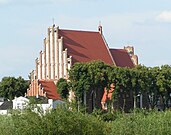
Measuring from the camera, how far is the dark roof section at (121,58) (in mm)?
97250

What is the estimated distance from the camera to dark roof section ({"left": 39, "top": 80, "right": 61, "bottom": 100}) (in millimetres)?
86875

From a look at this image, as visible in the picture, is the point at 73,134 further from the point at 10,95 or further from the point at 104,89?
the point at 10,95

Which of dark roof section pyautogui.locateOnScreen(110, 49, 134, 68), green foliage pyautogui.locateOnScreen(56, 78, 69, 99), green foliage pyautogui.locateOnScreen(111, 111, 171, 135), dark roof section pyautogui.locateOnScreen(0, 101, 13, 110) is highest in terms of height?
dark roof section pyautogui.locateOnScreen(110, 49, 134, 68)

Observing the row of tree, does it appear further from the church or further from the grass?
the grass

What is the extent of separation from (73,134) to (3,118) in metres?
8.69

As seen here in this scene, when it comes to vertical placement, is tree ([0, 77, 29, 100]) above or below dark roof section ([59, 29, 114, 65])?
below

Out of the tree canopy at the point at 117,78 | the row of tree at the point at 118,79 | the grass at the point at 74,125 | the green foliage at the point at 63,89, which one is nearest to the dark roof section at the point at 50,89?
the green foliage at the point at 63,89

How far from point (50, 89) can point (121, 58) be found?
594 inches

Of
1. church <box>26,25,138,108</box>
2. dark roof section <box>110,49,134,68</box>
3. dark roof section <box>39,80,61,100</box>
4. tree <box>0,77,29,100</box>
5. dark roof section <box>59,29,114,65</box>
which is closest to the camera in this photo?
dark roof section <box>39,80,61,100</box>

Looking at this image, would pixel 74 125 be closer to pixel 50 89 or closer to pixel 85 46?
pixel 50 89

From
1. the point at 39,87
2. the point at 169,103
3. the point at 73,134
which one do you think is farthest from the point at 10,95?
the point at 73,134

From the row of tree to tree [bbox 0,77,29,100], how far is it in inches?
573

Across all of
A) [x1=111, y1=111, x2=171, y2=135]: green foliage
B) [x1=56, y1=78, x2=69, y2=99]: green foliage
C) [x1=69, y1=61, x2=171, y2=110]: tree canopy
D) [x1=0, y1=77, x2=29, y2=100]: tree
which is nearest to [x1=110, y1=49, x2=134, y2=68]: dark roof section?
[x1=56, y1=78, x2=69, y2=99]: green foliage

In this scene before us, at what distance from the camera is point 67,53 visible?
301ft
